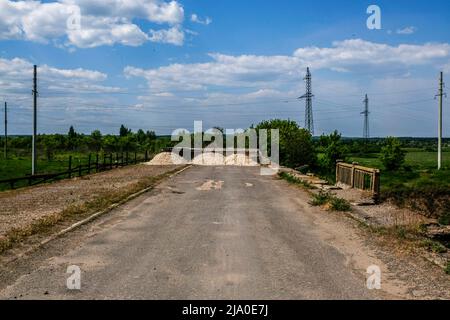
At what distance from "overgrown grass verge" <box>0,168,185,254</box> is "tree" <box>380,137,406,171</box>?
54339mm

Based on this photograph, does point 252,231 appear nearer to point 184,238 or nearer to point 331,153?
point 184,238

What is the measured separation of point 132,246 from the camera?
29.8ft

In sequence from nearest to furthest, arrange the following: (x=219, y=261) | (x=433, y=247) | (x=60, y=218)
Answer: (x=219, y=261), (x=433, y=247), (x=60, y=218)

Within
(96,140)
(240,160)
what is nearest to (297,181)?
(240,160)

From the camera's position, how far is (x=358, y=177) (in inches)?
760

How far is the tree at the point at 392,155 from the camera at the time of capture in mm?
65088

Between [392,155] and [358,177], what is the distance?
51190mm

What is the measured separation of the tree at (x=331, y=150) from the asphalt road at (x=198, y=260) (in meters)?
45.6

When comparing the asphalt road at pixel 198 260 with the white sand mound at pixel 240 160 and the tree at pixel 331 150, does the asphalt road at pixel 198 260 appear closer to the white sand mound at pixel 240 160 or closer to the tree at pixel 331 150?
the white sand mound at pixel 240 160

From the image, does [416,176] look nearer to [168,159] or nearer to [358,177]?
[168,159]

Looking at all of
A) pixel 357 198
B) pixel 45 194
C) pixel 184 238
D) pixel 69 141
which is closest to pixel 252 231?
pixel 184 238

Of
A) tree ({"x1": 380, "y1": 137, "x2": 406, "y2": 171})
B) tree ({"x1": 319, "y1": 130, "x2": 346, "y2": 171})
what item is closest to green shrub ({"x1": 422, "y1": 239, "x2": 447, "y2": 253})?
tree ({"x1": 319, "y1": 130, "x2": 346, "y2": 171})

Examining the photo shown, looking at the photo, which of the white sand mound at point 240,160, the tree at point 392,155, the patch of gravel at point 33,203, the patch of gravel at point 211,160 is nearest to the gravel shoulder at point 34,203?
the patch of gravel at point 33,203
